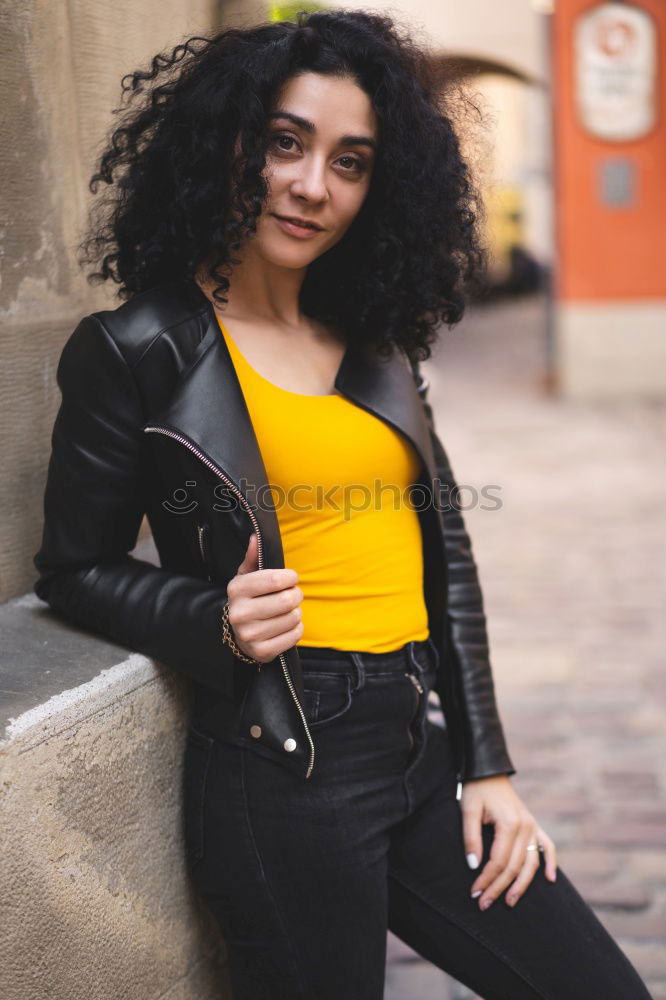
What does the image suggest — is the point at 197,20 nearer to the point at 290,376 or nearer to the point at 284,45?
the point at 284,45

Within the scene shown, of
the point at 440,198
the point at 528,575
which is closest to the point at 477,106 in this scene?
the point at 440,198

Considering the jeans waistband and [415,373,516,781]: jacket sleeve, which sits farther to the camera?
[415,373,516,781]: jacket sleeve

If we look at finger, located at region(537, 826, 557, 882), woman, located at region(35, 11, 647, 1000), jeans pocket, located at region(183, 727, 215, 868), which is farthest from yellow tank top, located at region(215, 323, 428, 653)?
finger, located at region(537, 826, 557, 882)

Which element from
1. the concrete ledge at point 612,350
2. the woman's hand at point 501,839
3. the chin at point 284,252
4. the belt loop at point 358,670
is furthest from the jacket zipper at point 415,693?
the concrete ledge at point 612,350

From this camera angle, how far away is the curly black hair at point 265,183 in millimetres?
1823

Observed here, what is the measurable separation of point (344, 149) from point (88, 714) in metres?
1.00

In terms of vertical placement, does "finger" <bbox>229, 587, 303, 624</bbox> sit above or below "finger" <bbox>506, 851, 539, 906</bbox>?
above

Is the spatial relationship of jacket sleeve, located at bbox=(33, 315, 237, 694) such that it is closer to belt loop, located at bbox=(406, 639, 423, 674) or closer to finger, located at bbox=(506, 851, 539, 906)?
belt loop, located at bbox=(406, 639, 423, 674)

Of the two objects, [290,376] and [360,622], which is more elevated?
[290,376]

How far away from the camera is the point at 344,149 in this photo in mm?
1878

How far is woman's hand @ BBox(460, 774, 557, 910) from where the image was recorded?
1901 millimetres

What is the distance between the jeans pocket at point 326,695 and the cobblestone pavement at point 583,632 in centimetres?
104

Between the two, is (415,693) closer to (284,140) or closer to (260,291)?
(260,291)

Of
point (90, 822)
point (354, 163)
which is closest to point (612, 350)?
point (354, 163)
